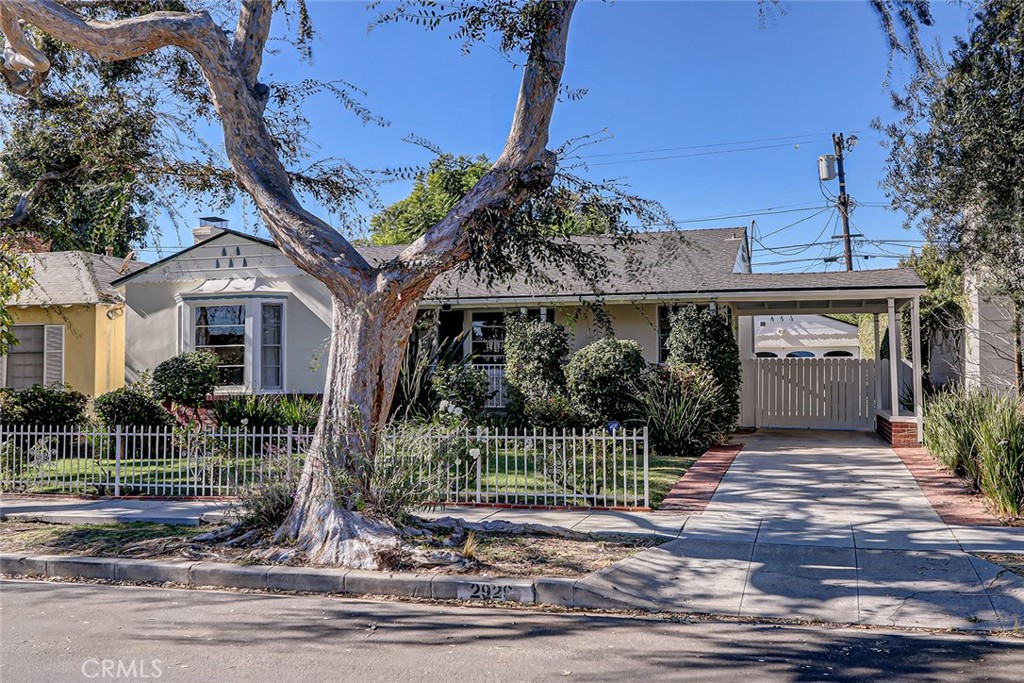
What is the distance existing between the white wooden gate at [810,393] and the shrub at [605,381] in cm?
474

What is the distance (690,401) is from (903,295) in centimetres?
453

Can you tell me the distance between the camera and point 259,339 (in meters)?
16.9

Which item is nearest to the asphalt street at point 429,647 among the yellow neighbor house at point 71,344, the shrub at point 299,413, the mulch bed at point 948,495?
the mulch bed at point 948,495

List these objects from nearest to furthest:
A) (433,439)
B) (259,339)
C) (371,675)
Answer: (371,675) → (433,439) → (259,339)

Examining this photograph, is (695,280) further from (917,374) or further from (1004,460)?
(1004,460)

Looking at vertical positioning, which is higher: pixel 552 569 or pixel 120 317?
pixel 120 317

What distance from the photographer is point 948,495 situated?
992 centimetres

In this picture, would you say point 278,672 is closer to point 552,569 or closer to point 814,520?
point 552,569

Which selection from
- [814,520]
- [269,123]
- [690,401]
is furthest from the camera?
[690,401]

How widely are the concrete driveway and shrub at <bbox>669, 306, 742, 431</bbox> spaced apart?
5158 millimetres

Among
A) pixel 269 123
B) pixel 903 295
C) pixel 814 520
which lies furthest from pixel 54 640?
pixel 903 295

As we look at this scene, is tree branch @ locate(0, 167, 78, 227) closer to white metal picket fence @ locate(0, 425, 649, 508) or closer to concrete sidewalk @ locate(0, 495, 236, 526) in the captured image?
white metal picket fence @ locate(0, 425, 649, 508)

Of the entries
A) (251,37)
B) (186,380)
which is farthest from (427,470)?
(186,380)

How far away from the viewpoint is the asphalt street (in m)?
4.90
